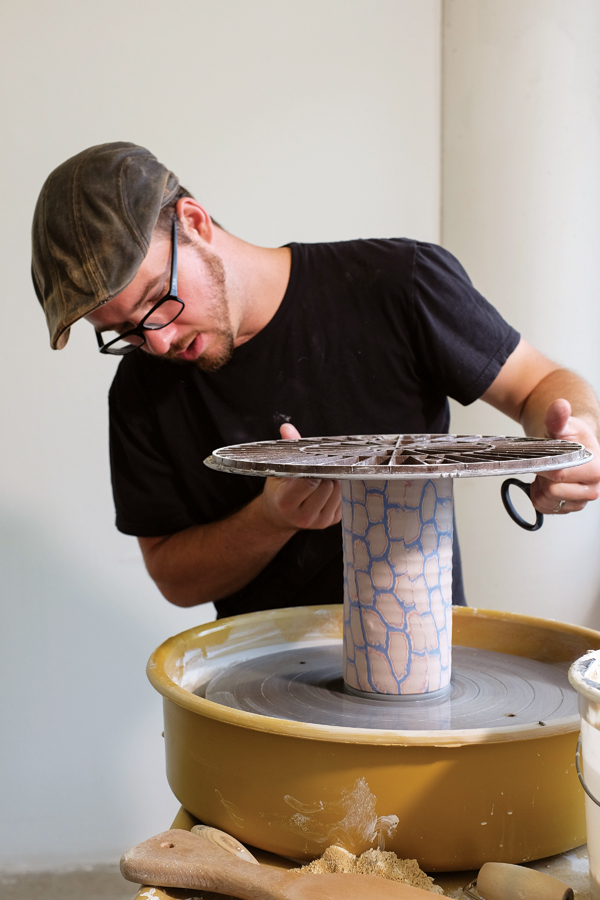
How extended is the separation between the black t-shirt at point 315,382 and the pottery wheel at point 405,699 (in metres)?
0.46

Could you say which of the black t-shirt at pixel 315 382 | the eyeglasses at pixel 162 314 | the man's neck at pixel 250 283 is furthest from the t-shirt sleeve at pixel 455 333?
the eyeglasses at pixel 162 314

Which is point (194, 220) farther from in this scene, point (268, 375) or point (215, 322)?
point (268, 375)

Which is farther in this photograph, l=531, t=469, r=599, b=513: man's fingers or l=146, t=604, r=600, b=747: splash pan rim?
l=531, t=469, r=599, b=513: man's fingers

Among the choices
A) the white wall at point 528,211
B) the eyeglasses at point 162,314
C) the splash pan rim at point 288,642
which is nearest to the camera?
the splash pan rim at point 288,642

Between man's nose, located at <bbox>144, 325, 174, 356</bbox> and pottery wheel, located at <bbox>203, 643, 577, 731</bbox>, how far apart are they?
61cm

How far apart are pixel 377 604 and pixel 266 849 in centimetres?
29

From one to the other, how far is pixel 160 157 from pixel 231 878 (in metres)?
2.19

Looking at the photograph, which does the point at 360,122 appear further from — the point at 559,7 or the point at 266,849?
the point at 266,849

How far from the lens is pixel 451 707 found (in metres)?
0.83

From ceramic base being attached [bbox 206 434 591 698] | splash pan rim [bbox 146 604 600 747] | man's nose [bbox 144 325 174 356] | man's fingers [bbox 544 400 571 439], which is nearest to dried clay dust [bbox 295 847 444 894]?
splash pan rim [bbox 146 604 600 747]

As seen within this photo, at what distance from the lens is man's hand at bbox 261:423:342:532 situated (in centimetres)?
98

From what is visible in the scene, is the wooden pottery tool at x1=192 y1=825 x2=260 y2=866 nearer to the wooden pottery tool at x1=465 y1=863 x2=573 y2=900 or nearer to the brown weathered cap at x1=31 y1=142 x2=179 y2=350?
the wooden pottery tool at x1=465 y1=863 x2=573 y2=900

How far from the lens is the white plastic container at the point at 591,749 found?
486mm

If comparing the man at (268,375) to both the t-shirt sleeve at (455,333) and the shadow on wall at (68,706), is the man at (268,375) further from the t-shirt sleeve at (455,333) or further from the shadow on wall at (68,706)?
the shadow on wall at (68,706)
